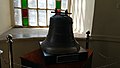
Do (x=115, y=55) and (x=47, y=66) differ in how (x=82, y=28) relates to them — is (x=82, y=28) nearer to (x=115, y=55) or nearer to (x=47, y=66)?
(x=115, y=55)

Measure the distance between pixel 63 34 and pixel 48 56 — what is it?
220 mm

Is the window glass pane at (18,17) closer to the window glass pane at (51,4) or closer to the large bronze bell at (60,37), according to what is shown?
the window glass pane at (51,4)

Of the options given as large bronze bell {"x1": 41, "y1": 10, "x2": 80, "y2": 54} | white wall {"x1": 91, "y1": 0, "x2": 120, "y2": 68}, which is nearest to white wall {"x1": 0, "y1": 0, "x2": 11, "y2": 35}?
large bronze bell {"x1": 41, "y1": 10, "x2": 80, "y2": 54}

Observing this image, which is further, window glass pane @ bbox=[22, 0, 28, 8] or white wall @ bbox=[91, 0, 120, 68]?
window glass pane @ bbox=[22, 0, 28, 8]

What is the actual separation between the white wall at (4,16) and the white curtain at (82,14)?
30.1 inches

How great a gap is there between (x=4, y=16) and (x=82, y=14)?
0.88 meters

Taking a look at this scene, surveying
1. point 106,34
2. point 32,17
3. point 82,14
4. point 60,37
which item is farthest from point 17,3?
point 106,34

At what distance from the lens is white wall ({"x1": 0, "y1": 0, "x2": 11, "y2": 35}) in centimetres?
180

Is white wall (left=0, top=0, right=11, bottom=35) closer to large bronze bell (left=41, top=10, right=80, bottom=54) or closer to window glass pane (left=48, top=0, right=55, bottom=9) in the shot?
window glass pane (left=48, top=0, right=55, bottom=9)

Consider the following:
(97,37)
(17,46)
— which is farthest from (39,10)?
(97,37)

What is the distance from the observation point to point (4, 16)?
1857 mm

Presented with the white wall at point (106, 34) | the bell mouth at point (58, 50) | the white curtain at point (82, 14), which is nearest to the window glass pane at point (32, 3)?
the white curtain at point (82, 14)

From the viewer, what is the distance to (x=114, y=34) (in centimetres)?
180

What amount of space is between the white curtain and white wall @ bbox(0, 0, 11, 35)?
0.76 m
